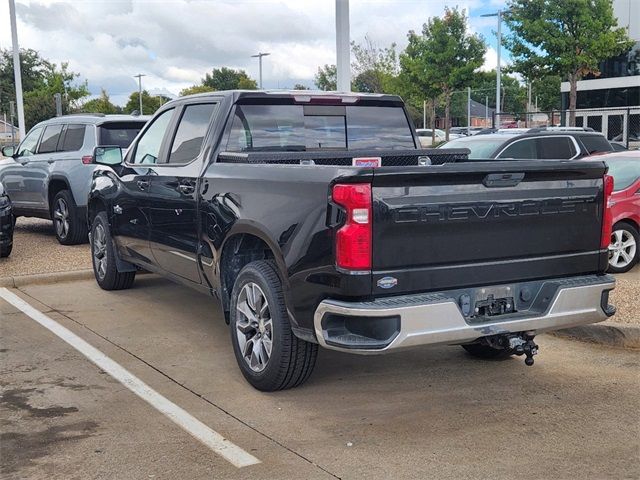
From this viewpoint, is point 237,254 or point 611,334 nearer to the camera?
point 237,254

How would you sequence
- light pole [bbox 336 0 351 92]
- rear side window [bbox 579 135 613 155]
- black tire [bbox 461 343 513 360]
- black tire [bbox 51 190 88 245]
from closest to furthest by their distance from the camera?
1. black tire [bbox 461 343 513 360]
2. light pole [bbox 336 0 351 92]
3. black tire [bbox 51 190 88 245]
4. rear side window [bbox 579 135 613 155]

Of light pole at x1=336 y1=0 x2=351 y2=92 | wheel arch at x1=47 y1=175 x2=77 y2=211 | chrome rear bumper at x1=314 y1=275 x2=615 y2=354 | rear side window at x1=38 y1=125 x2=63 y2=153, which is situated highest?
light pole at x1=336 y1=0 x2=351 y2=92

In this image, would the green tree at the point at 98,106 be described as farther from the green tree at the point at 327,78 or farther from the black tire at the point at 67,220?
the black tire at the point at 67,220

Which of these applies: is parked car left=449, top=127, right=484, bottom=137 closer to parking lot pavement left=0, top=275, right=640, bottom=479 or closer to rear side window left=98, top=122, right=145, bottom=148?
rear side window left=98, top=122, right=145, bottom=148

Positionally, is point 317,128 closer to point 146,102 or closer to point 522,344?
point 522,344

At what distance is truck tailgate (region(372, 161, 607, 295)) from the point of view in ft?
13.3

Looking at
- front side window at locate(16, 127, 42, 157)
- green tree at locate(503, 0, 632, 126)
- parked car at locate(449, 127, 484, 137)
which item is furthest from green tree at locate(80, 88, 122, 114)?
front side window at locate(16, 127, 42, 157)

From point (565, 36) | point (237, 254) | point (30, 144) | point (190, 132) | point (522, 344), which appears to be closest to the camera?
point (522, 344)

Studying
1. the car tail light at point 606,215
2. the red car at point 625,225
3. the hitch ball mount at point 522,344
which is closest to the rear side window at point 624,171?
the red car at point 625,225

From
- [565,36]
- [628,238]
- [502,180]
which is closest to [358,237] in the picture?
[502,180]

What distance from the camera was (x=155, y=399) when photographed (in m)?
4.88

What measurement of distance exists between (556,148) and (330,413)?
9299 mm

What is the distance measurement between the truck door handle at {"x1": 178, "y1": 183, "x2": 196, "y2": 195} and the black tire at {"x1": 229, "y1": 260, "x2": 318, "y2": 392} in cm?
100

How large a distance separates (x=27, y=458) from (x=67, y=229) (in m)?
7.48
